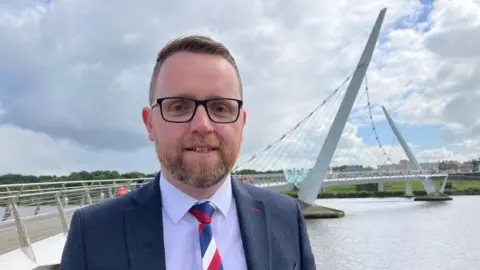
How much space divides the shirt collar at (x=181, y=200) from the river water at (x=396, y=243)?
13500 millimetres

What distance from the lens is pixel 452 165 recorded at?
113625 mm

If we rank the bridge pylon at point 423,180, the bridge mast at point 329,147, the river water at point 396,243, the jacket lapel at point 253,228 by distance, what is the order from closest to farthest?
1. the jacket lapel at point 253,228
2. the river water at point 396,243
3. the bridge mast at point 329,147
4. the bridge pylon at point 423,180

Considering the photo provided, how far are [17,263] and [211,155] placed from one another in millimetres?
4099

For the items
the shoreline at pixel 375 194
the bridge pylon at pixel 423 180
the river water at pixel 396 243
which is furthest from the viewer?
the shoreline at pixel 375 194

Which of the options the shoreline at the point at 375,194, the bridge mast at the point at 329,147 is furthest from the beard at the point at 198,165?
the shoreline at the point at 375,194

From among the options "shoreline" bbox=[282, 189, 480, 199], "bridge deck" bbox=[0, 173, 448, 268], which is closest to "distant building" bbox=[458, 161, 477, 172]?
"shoreline" bbox=[282, 189, 480, 199]

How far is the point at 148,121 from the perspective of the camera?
4.36 ft

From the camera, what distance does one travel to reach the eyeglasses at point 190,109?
1.21 m

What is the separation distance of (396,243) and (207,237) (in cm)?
1938

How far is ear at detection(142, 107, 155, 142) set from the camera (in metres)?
1.30

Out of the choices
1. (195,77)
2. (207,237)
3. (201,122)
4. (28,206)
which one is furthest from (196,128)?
(28,206)

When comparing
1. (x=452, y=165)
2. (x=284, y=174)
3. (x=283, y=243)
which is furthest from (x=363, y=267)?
(x=452, y=165)

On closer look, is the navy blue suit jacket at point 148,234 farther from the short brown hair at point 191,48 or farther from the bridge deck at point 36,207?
the bridge deck at point 36,207

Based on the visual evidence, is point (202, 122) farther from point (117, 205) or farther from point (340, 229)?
point (340, 229)
